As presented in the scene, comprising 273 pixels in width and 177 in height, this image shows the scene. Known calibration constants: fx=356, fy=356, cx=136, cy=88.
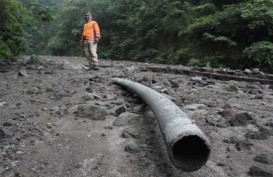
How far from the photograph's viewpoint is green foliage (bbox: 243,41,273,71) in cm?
1263

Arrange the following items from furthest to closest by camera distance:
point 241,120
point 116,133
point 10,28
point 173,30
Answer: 1. point 173,30
2. point 10,28
3. point 241,120
4. point 116,133

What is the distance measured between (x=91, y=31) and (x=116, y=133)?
302 inches

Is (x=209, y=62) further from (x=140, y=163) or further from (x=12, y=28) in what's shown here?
(x=140, y=163)

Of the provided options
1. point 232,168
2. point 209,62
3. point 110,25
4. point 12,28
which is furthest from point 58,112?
point 110,25

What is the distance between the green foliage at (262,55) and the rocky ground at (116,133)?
19.8 ft

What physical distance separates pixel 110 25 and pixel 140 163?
2764 cm

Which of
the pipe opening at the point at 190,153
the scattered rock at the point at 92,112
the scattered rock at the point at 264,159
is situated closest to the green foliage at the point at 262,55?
the scattered rock at the point at 92,112

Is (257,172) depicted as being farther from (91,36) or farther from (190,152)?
(91,36)

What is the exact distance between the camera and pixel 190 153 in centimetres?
294

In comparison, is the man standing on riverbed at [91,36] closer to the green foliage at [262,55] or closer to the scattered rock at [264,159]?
the green foliage at [262,55]

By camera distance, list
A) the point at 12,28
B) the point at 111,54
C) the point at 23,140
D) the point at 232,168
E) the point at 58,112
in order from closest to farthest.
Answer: the point at 232,168
the point at 23,140
the point at 58,112
the point at 12,28
the point at 111,54

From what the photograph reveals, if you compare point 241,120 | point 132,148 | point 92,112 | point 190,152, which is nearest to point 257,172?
point 190,152

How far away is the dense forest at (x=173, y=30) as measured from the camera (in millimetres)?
11797

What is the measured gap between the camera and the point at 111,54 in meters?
27.0
